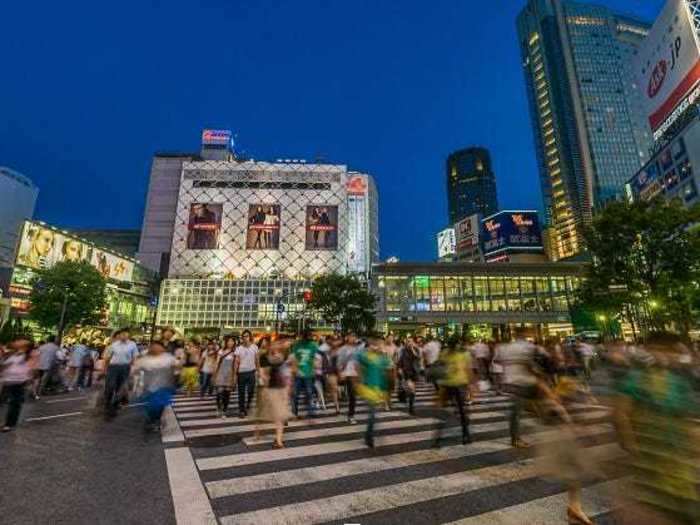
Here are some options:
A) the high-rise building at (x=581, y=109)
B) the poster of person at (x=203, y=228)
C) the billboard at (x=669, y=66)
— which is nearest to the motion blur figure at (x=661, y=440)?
the billboard at (x=669, y=66)

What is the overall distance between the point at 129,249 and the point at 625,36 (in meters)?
178

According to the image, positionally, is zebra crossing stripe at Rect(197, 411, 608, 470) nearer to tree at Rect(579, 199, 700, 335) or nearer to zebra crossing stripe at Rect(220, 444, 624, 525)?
zebra crossing stripe at Rect(220, 444, 624, 525)

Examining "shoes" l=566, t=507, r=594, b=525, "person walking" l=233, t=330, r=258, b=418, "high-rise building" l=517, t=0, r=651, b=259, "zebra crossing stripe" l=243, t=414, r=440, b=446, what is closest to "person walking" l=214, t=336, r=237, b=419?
"person walking" l=233, t=330, r=258, b=418

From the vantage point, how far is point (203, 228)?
80750mm

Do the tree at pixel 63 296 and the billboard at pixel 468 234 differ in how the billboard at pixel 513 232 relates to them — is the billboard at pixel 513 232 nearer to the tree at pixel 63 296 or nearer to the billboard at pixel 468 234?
the billboard at pixel 468 234

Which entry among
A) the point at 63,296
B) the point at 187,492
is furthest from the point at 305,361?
the point at 63,296

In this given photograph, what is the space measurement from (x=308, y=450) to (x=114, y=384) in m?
6.20

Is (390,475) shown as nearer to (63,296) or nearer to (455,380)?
(455,380)

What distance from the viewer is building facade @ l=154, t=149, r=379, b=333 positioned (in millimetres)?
74625

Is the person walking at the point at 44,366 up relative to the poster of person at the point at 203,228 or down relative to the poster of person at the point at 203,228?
down

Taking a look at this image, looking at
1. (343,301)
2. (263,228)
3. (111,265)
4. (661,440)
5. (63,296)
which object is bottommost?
(661,440)

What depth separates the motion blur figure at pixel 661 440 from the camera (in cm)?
248

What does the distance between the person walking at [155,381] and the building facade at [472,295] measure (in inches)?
2145

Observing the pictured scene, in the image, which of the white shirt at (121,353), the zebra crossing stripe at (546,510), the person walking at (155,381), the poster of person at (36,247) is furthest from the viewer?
the poster of person at (36,247)
